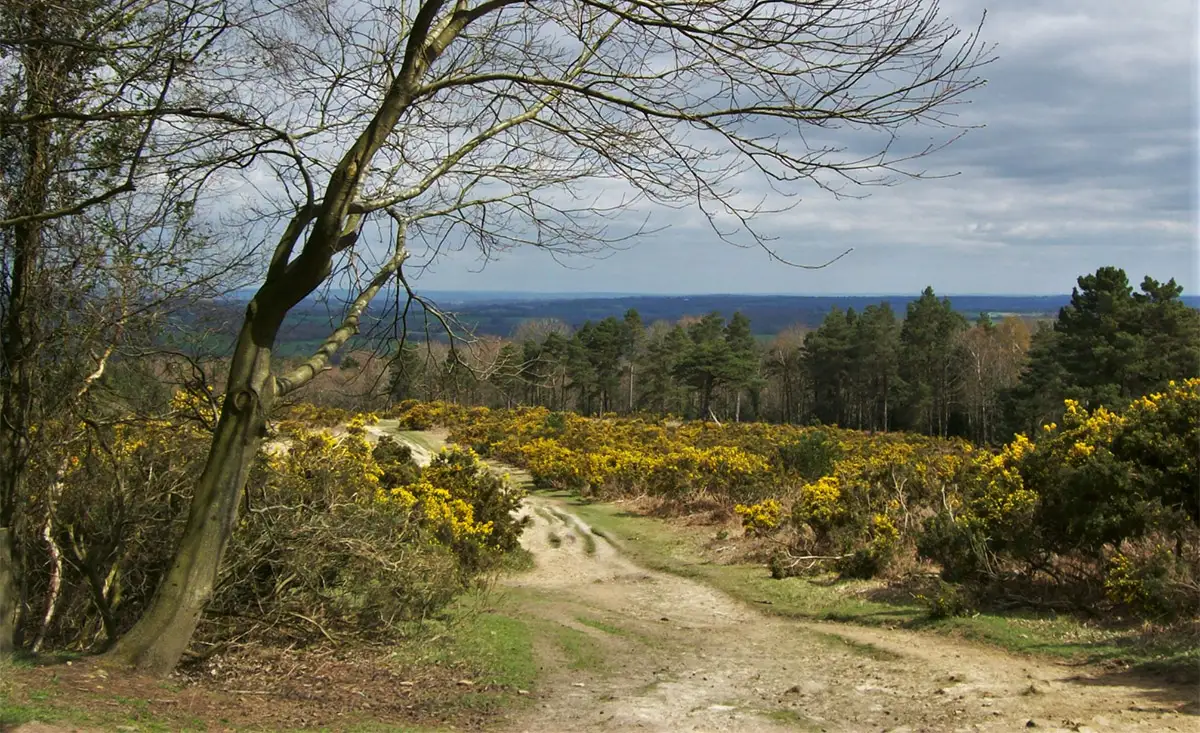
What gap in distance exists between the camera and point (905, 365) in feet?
208

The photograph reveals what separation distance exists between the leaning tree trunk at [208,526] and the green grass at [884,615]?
5982 millimetres

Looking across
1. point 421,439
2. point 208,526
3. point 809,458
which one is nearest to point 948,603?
point 208,526

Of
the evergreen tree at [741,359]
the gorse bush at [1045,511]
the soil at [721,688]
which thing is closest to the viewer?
the soil at [721,688]

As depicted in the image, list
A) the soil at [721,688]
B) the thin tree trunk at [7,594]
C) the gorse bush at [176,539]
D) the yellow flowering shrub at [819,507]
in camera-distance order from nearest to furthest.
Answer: the soil at [721,688]
the thin tree trunk at [7,594]
the gorse bush at [176,539]
the yellow flowering shrub at [819,507]

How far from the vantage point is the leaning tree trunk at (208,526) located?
5.54 meters

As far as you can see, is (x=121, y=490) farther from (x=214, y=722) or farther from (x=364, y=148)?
(x=364, y=148)

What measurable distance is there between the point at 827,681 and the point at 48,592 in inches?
220

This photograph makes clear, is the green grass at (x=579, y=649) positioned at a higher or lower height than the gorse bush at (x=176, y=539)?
lower

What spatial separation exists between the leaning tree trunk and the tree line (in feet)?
112

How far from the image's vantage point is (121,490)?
22.0ft

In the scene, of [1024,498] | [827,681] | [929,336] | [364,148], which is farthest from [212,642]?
[929,336]

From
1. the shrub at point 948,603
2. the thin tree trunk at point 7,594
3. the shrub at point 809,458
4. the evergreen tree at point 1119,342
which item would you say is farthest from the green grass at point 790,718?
the evergreen tree at point 1119,342

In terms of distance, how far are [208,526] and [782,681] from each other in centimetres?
413

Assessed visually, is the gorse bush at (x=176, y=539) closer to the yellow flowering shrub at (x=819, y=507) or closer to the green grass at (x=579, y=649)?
the green grass at (x=579, y=649)
